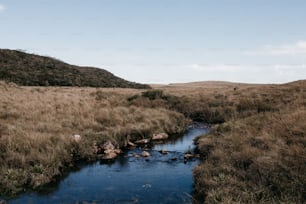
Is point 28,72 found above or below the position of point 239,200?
above

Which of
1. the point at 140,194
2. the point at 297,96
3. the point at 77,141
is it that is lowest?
the point at 140,194

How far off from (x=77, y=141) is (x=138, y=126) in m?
5.11

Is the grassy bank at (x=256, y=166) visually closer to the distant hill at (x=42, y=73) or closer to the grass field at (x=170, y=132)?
the grass field at (x=170, y=132)

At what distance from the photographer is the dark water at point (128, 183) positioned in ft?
29.5

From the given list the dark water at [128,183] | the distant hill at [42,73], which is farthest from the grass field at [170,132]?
the distant hill at [42,73]

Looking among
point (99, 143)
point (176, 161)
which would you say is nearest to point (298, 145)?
point (176, 161)

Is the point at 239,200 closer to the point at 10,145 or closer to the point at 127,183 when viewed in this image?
the point at 127,183

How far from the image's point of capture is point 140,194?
937cm

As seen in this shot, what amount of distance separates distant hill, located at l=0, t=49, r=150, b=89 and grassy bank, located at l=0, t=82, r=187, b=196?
114 ft

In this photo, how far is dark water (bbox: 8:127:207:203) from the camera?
8.98 m

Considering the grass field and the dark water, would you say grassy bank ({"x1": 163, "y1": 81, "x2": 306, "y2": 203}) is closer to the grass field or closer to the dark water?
the grass field

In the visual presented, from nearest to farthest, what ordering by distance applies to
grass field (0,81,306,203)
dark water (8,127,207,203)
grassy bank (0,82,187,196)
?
1. grass field (0,81,306,203)
2. dark water (8,127,207,203)
3. grassy bank (0,82,187,196)

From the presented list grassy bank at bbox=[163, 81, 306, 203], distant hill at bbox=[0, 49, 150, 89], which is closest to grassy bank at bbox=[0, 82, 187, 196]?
grassy bank at bbox=[163, 81, 306, 203]

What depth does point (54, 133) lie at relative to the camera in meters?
14.4
